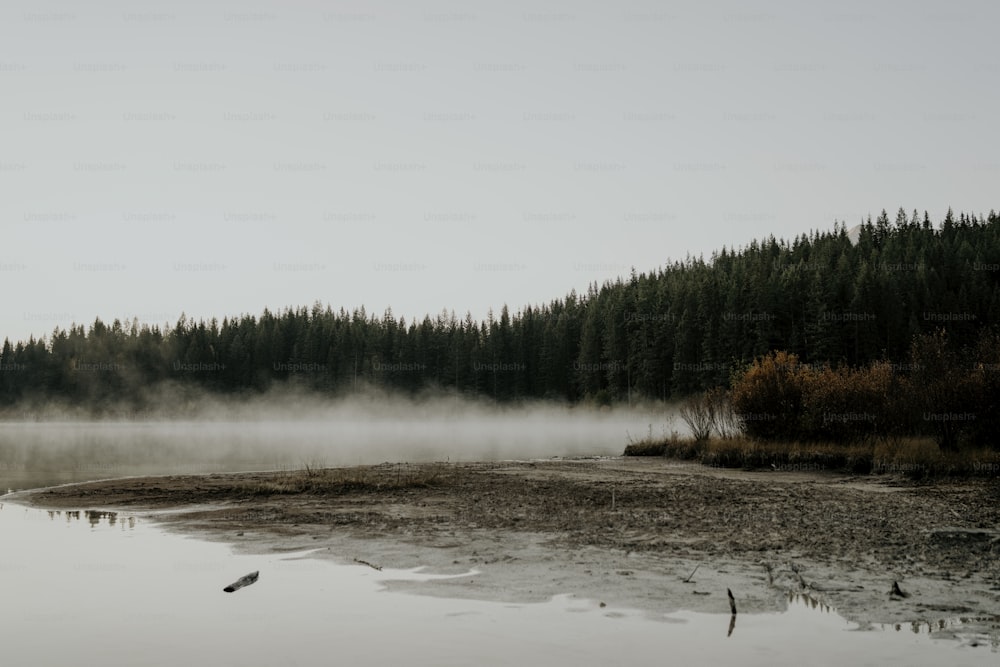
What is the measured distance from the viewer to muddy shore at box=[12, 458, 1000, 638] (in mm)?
9352

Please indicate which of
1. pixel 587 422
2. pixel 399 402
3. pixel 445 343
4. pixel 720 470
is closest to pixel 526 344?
pixel 445 343

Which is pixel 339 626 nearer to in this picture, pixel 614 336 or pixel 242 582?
pixel 242 582

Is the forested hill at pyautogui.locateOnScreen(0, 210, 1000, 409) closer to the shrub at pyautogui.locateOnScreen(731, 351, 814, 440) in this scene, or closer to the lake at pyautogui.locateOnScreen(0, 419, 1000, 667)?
the shrub at pyautogui.locateOnScreen(731, 351, 814, 440)

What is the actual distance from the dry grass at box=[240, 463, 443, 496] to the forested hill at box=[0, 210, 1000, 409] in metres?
59.7

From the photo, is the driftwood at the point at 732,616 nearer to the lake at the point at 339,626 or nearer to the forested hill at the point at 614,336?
the lake at the point at 339,626

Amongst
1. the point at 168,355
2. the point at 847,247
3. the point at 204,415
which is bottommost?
the point at 204,415

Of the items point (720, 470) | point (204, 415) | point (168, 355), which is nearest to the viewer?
point (720, 470)

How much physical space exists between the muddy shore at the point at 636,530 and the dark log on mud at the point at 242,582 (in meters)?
1.95

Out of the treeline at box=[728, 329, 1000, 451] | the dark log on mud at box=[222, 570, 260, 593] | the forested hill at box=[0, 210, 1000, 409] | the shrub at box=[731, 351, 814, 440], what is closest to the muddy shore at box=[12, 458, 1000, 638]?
the dark log on mud at box=[222, 570, 260, 593]

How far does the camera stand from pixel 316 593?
9570 millimetres

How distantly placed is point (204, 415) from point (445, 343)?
131ft

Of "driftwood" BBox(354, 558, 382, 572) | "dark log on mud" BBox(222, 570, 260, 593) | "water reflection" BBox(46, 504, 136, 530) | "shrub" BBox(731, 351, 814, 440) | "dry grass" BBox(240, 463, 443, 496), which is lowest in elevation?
"dry grass" BBox(240, 463, 443, 496)

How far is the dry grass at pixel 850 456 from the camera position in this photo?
22000mm

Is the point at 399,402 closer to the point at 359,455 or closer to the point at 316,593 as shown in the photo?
the point at 359,455
